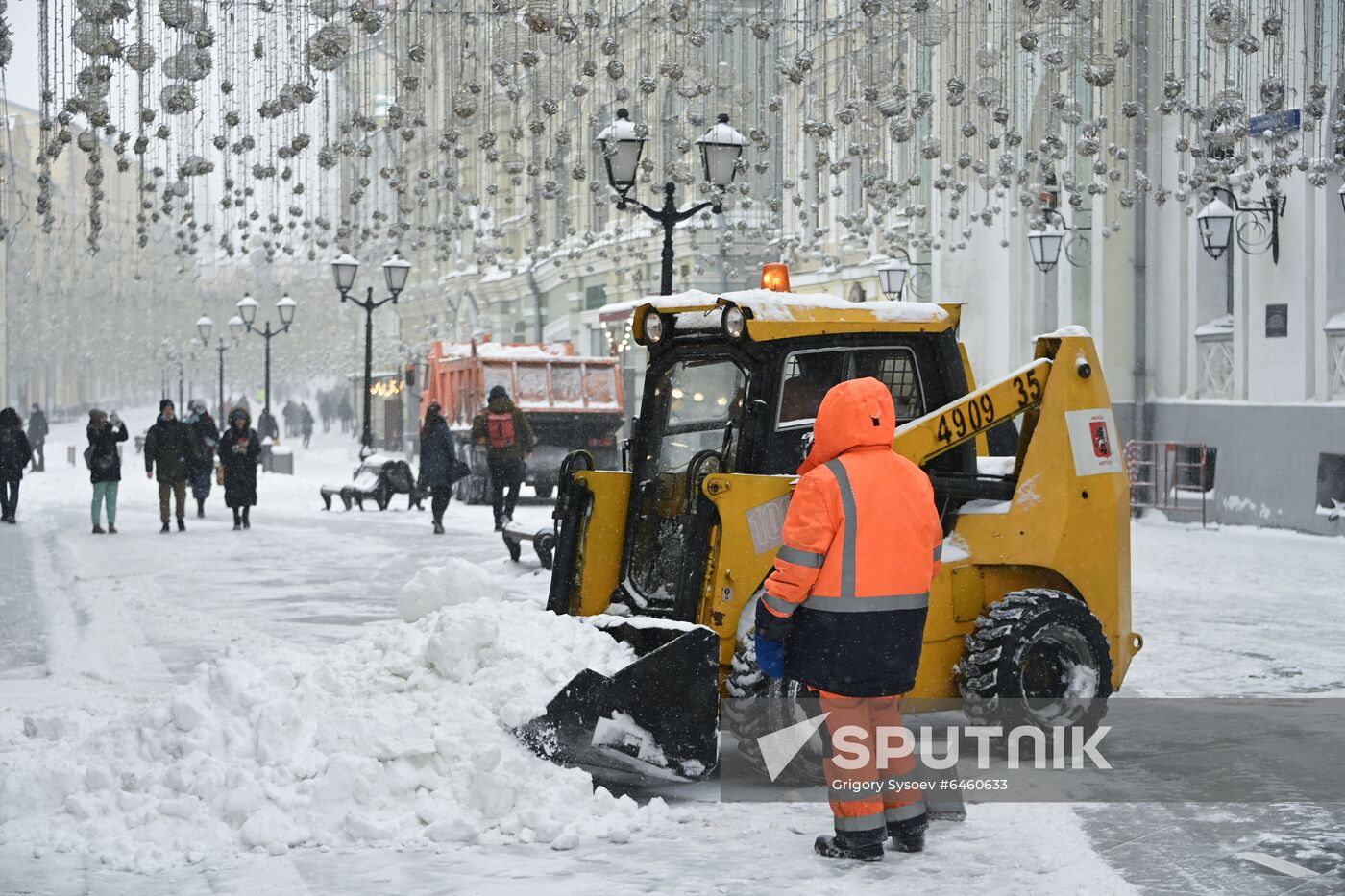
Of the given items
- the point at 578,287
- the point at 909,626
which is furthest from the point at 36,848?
the point at 578,287

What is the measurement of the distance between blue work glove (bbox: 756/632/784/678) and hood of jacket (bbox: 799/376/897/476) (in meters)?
0.63

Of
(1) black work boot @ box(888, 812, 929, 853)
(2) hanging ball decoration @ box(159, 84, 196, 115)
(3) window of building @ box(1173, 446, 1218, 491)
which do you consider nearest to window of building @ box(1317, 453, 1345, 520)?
(3) window of building @ box(1173, 446, 1218, 491)

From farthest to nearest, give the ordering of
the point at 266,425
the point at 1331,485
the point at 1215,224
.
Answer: the point at 266,425, the point at 1331,485, the point at 1215,224

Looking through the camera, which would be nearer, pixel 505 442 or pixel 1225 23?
pixel 1225 23

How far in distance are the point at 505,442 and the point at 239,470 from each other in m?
4.35

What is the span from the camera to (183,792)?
648cm

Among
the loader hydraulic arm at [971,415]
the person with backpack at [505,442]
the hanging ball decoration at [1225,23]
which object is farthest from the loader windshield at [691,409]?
the person with backpack at [505,442]

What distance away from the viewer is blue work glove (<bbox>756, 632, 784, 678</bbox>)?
6039 mm

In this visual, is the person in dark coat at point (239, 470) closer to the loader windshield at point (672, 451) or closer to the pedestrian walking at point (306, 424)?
the loader windshield at point (672, 451)

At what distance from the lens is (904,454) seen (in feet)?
24.7

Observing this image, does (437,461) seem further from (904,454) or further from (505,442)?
(904,454)

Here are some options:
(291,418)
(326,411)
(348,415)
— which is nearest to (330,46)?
(348,415)

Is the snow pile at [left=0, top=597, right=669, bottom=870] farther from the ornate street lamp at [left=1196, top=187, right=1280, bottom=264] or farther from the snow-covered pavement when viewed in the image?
the ornate street lamp at [left=1196, top=187, right=1280, bottom=264]

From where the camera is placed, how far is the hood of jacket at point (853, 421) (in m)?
5.90
